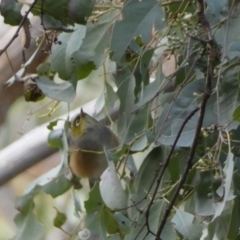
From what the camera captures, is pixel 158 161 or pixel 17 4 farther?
pixel 158 161

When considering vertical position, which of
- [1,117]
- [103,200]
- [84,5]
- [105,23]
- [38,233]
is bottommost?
[1,117]

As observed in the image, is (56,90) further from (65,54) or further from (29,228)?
(29,228)

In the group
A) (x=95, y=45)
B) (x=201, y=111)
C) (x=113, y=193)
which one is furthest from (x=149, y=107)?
(x=201, y=111)

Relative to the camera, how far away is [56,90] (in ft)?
3.24

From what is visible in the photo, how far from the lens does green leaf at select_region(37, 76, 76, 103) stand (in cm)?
97

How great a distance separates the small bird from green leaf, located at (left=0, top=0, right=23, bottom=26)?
320 mm

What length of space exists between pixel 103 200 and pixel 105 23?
11.7 inches

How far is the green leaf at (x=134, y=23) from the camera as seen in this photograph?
32.9 inches

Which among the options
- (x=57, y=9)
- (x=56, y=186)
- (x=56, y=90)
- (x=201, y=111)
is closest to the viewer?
(x=201, y=111)

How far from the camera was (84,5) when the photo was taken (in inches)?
29.2

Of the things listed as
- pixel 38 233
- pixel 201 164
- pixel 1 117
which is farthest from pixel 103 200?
pixel 1 117

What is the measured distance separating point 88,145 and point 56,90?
0.17 metres

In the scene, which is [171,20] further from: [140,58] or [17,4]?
[17,4]

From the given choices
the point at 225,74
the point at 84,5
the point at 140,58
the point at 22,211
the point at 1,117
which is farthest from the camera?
the point at 1,117
